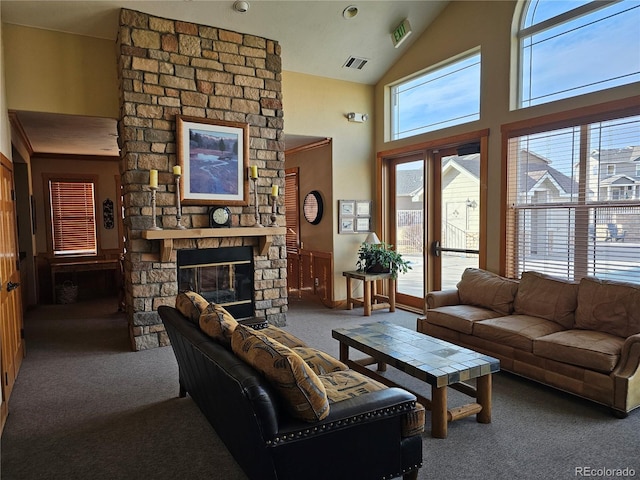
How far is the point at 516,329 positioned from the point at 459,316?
0.60 m

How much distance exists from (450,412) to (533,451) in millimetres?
503

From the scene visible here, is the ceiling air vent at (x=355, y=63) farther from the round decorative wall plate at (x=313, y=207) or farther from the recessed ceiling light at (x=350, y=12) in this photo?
the round decorative wall plate at (x=313, y=207)

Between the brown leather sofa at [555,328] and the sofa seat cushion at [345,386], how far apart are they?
65.4 inches

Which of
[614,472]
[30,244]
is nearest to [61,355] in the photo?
[30,244]

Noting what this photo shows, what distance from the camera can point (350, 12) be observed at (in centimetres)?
498

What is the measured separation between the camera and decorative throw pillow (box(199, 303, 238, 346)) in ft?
7.72

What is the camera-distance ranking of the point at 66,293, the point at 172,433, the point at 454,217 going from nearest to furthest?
the point at 172,433, the point at 454,217, the point at 66,293

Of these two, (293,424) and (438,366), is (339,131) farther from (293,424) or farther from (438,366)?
(293,424)

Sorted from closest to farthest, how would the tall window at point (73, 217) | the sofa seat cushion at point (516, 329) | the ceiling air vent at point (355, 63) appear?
the sofa seat cushion at point (516, 329) → the ceiling air vent at point (355, 63) → the tall window at point (73, 217)

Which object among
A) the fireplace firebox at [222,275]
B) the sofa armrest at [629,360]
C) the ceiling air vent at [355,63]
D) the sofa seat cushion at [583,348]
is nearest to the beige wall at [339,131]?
the ceiling air vent at [355,63]

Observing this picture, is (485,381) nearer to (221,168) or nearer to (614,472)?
(614,472)

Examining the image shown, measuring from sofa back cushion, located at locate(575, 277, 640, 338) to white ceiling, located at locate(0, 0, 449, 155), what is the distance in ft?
12.3

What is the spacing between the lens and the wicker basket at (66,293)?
725 cm

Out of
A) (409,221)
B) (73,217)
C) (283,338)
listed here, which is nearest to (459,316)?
(283,338)
